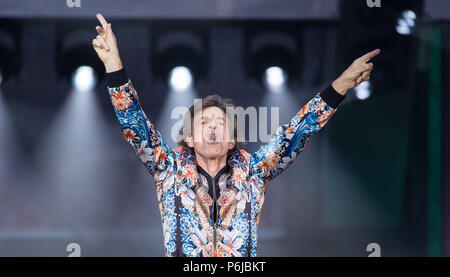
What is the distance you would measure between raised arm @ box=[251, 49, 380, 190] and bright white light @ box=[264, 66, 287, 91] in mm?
2295

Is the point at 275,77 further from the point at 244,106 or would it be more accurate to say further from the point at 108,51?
the point at 108,51

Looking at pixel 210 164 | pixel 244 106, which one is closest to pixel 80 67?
pixel 244 106

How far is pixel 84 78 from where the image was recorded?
4.11m

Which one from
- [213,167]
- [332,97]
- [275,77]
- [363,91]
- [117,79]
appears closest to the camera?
[117,79]

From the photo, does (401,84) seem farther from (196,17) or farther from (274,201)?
(196,17)

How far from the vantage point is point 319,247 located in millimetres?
4516

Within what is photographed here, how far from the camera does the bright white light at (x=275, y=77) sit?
4148 millimetres

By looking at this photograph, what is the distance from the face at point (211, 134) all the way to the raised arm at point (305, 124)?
0.39ft

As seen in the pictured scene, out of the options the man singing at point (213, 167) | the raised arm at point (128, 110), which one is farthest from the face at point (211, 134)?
the raised arm at point (128, 110)

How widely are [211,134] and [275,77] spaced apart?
7.82 ft

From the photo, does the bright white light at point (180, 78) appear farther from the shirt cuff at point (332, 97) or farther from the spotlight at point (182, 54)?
the shirt cuff at point (332, 97)

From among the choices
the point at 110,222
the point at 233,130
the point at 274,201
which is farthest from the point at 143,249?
the point at 233,130

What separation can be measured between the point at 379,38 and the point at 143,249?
2.39 metres

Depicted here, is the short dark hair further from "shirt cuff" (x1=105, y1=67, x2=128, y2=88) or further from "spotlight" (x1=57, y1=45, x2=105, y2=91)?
"spotlight" (x1=57, y1=45, x2=105, y2=91)
